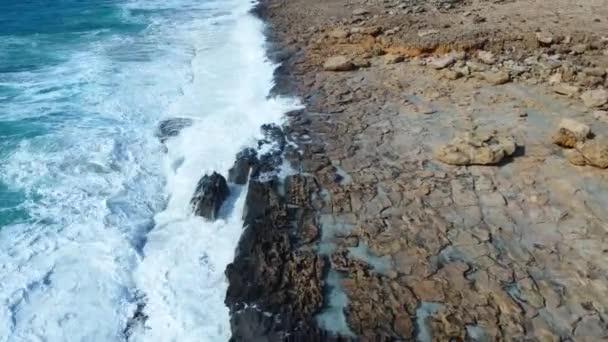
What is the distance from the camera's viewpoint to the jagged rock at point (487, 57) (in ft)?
53.7

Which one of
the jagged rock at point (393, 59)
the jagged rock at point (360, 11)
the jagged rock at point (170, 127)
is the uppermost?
the jagged rock at point (393, 59)

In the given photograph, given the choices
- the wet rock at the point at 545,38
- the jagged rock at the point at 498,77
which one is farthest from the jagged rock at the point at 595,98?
the wet rock at the point at 545,38

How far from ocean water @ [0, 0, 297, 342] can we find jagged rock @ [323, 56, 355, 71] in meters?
2.30

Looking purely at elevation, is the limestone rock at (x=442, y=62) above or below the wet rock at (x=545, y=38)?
below

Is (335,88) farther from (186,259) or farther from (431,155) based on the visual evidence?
(186,259)

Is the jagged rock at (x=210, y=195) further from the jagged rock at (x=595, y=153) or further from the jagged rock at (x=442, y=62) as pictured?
the jagged rock at (x=442, y=62)

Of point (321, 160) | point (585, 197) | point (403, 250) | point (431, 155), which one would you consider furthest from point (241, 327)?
point (585, 197)

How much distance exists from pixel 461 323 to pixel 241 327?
Result: 359 centimetres

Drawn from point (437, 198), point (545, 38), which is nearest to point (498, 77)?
point (545, 38)

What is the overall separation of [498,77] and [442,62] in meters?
2.06

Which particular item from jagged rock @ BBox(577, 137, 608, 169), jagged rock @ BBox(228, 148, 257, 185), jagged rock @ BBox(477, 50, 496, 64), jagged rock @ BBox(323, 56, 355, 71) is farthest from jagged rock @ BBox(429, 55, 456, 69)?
jagged rock @ BBox(228, 148, 257, 185)

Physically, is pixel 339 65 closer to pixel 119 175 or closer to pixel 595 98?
pixel 595 98

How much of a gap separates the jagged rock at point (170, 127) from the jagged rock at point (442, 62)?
8104 millimetres

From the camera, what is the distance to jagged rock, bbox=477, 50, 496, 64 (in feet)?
53.7
